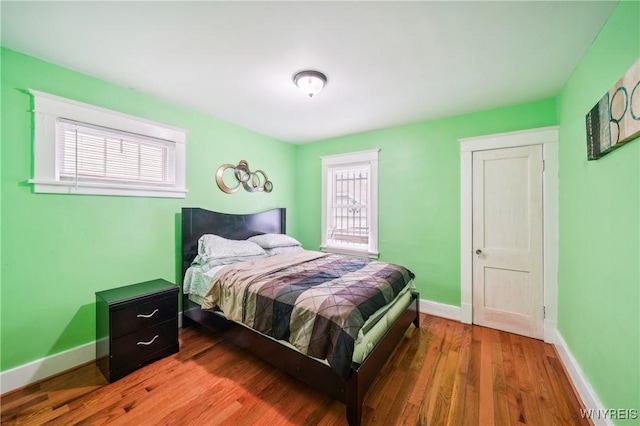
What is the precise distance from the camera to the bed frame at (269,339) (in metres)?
1.52

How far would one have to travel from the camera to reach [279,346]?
6.07ft

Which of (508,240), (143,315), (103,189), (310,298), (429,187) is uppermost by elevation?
(429,187)

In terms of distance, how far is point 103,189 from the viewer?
2211 millimetres

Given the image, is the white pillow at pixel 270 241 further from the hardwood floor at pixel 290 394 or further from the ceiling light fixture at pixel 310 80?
the ceiling light fixture at pixel 310 80

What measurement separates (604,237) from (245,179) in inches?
140

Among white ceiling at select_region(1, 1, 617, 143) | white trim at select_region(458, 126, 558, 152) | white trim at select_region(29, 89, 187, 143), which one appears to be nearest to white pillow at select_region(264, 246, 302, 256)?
white trim at select_region(29, 89, 187, 143)

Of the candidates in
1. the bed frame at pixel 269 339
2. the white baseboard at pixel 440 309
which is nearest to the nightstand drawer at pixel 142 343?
the bed frame at pixel 269 339

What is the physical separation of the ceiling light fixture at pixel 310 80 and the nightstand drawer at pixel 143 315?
2249 mm

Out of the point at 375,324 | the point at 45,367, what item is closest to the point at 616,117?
the point at 375,324

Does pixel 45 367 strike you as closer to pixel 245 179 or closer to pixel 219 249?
pixel 219 249

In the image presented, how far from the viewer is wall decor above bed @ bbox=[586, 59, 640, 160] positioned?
1.15 m

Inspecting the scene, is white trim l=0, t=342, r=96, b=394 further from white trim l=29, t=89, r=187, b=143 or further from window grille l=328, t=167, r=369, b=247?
window grille l=328, t=167, r=369, b=247

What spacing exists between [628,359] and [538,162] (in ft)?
6.43

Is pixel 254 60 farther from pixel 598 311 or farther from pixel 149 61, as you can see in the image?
pixel 598 311
